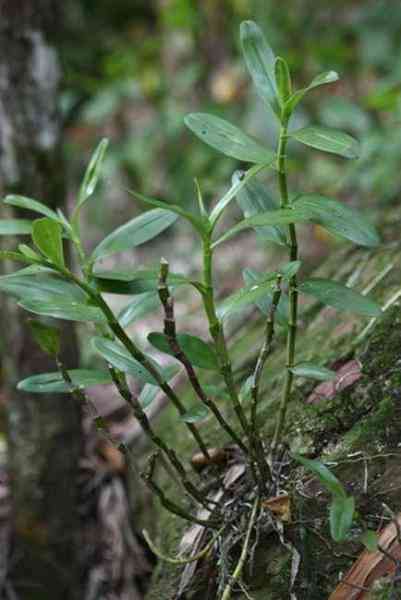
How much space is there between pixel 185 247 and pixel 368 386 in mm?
2616

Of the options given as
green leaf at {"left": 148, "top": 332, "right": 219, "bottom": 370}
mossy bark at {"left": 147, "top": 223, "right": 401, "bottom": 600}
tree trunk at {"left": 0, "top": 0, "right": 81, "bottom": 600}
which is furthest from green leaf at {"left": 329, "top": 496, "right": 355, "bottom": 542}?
tree trunk at {"left": 0, "top": 0, "right": 81, "bottom": 600}

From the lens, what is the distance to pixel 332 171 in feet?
10.8

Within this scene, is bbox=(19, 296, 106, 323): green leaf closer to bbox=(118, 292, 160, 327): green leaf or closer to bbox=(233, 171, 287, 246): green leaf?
bbox=(118, 292, 160, 327): green leaf

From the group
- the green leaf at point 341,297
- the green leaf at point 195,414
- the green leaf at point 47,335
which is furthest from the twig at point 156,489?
the green leaf at point 341,297

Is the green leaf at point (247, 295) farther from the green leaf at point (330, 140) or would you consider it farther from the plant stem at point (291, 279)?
the green leaf at point (330, 140)

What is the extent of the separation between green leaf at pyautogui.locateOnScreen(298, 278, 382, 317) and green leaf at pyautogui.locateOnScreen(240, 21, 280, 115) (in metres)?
0.22

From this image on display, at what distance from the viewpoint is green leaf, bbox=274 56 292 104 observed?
33.7 inches

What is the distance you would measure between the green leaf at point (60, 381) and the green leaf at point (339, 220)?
1.07ft

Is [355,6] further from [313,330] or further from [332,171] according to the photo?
[313,330]

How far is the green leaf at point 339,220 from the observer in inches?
34.7

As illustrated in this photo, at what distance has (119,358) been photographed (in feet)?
2.95

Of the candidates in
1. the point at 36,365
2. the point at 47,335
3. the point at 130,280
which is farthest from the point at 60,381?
the point at 36,365

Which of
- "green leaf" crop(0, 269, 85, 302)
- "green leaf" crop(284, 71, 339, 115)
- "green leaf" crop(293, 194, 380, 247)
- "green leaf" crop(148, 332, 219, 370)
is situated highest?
"green leaf" crop(284, 71, 339, 115)

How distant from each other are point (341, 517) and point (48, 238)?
17.2 inches
